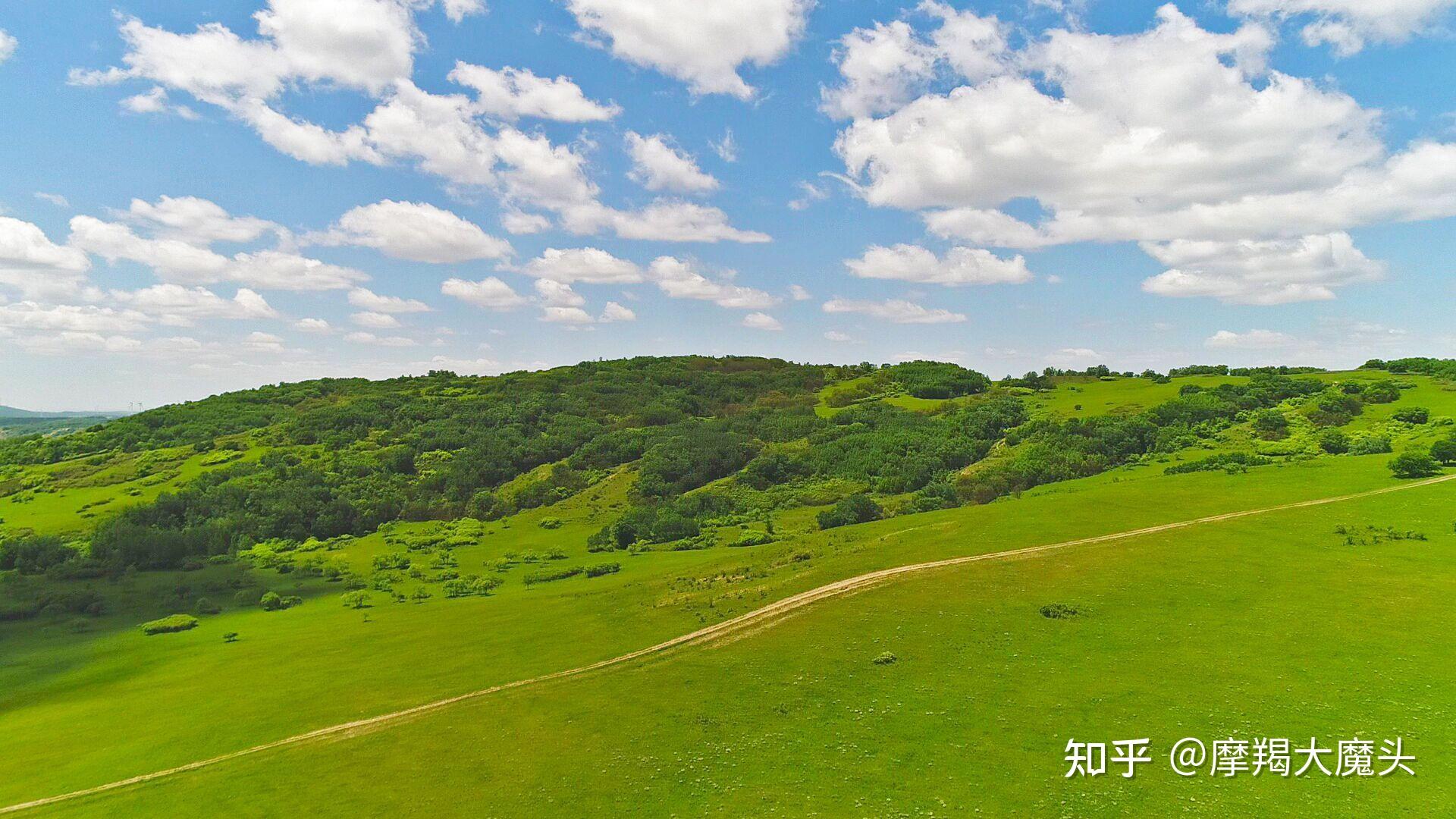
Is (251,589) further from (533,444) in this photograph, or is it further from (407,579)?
(533,444)

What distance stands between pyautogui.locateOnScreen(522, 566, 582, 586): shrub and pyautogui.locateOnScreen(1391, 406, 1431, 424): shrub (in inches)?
3862

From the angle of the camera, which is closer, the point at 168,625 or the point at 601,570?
the point at 168,625

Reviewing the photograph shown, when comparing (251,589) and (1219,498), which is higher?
(1219,498)

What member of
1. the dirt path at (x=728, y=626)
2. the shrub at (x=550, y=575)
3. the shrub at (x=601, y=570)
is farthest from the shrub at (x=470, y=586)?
the dirt path at (x=728, y=626)

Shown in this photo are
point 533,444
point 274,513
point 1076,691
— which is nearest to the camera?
point 1076,691

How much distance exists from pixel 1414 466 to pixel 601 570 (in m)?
70.3

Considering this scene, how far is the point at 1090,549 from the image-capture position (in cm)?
4388

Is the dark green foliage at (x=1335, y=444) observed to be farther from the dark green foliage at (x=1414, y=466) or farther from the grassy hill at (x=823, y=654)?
the dark green foliage at (x=1414, y=466)

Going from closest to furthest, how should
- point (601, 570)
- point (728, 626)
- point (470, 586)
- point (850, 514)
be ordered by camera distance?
1. point (728, 626)
2. point (601, 570)
3. point (470, 586)
4. point (850, 514)

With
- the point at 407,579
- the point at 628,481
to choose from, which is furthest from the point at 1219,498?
the point at 628,481

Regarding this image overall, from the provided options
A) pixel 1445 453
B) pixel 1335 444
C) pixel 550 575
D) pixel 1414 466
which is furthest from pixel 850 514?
pixel 1445 453

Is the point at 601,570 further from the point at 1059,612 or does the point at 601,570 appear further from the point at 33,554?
the point at 33,554

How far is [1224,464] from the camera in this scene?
68.4 m

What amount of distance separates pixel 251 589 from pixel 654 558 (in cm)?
5187
